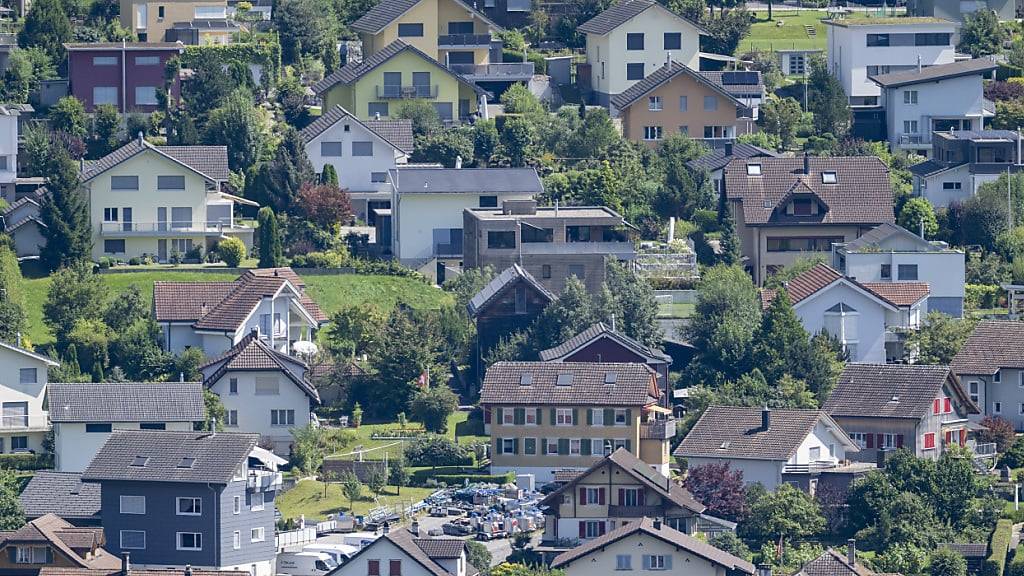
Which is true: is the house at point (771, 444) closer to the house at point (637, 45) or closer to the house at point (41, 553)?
the house at point (41, 553)

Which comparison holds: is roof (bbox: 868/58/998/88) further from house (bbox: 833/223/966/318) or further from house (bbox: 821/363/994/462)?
house (bbox: 821/363/994/462)

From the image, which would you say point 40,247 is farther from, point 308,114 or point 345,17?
point 345,17

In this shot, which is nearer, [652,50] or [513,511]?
[513,511]

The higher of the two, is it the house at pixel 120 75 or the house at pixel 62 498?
the house at pixel 120 75

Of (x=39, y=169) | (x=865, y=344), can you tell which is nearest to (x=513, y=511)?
(x=865, y=344)

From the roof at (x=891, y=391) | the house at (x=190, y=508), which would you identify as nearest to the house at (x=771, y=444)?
the roof at (x=891, y=391)

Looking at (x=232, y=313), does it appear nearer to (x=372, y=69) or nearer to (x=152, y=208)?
(x=152, y=208)
